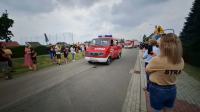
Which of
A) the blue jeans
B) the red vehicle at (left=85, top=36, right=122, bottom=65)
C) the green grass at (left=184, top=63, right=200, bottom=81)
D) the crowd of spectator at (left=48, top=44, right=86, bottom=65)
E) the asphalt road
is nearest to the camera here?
the blue jeans

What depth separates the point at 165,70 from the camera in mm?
3070

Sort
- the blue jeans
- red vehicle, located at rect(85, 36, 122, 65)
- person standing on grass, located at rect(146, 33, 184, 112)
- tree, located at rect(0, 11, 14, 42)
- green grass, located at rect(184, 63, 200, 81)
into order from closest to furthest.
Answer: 1. person standing on grass, located at rect(146, 33, 184, 112)
2. the blue jeans
3. green grass, located at rect(184, 63, 200, 81)
4. red vehicle, located at rect(85, 36, 122, 65)
5. tree, located at rect(0, 11, 14, 42)

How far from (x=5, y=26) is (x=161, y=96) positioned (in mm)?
62829

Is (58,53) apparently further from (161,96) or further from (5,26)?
(5,26)

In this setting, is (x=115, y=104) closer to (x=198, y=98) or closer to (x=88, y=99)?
(x=88, y=99)

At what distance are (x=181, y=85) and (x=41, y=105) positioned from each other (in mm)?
5879

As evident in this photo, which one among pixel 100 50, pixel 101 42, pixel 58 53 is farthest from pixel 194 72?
pixel 58 53

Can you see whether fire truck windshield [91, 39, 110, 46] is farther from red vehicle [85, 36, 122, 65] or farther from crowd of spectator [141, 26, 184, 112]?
crowd of spectator [141, 26, 184, 112]

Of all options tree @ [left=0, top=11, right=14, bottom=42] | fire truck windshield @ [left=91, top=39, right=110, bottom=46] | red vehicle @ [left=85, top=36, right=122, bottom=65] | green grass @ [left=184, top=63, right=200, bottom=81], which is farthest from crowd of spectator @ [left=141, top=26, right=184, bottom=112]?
tree @ [left=0, top=11, right=14, bottom=42]

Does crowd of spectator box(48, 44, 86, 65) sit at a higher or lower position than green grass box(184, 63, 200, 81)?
higher

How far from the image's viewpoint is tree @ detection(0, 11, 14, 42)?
57500 millimetres

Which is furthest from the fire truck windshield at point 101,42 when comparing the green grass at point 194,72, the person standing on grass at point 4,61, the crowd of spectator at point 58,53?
the person standing on grass at point 4,61

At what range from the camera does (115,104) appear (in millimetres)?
6391

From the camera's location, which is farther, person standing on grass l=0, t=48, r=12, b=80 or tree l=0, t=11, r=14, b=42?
tree l=0, t=11, r=14, b=42
